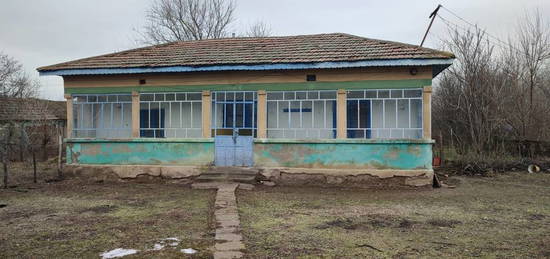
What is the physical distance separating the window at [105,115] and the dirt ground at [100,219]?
167cm

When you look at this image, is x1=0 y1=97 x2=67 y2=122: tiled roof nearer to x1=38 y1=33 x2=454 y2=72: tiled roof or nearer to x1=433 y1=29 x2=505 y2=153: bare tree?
x1=38 y1=33 x2=454 y2=72: tiled roof

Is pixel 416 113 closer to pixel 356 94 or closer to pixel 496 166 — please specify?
pixel 356 94

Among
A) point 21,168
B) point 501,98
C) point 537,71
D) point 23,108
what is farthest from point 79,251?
point 23,108

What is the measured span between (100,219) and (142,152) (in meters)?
4.77

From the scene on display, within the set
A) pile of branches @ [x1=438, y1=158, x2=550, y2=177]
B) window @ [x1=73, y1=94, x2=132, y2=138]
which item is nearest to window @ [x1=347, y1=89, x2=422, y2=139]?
pile of branches @ [x1=438, y1=158, x2=550, y2=177]

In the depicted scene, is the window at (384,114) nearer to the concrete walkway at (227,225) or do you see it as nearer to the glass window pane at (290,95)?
the glass window pane at (290,95)

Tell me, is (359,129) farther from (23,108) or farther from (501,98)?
(23,108)

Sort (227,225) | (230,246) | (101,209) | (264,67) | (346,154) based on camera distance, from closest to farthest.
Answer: (230,246), (227,225), (101,209), (346,154), (264,67)

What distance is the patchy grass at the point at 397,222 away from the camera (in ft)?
18.3

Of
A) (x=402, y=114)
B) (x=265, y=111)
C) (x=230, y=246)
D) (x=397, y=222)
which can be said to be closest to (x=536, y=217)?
(x=397, y=222)

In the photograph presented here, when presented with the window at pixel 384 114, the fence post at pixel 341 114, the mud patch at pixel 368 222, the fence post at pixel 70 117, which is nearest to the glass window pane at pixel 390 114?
the window at pixel 384 114

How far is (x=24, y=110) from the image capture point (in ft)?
84.5

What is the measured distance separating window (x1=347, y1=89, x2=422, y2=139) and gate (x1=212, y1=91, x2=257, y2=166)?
108 inches

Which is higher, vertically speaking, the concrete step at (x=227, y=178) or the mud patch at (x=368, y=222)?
the concrete step at (x=227, y=178)
